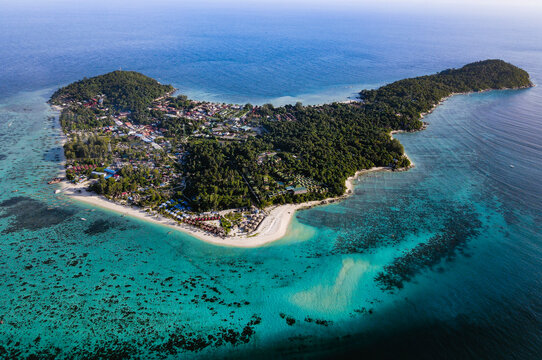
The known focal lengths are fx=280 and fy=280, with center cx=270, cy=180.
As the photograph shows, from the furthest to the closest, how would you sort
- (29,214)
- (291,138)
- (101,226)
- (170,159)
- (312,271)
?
(291,138) → (170,159) → (29,214) → (101,226) → (312,271)

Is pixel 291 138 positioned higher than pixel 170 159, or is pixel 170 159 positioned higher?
pixel 291 138

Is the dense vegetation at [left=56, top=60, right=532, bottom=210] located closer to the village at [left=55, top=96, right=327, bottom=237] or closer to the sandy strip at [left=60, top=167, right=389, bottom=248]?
the village at [left=55, top=96, right=327, bottom=237]

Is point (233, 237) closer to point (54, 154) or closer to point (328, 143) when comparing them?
point (328, 143)

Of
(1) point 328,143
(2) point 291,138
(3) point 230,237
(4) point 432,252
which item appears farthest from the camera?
(2) point 291,138

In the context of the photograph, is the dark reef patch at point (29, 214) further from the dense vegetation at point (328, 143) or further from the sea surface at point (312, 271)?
the dense vegetation at point (328, 143)

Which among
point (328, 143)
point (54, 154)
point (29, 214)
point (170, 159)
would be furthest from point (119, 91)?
point (328, 143)

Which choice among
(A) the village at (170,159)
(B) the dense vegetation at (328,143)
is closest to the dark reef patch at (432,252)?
(B) the dense vegetation at (328,143)
